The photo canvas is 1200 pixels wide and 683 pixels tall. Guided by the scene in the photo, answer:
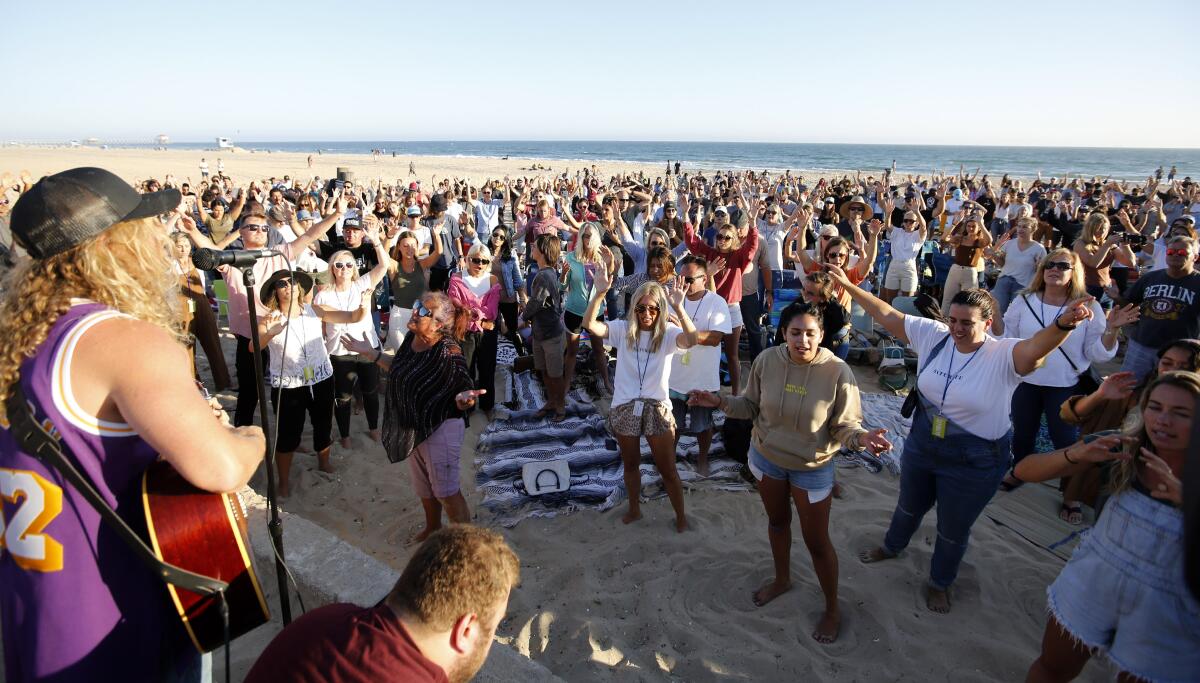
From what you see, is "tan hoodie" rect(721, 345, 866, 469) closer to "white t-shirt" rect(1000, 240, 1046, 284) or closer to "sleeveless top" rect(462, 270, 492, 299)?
"sleeveless top" rect(462, 270, 492, 299)

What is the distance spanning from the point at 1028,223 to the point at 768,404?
5.44 m

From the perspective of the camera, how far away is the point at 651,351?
430cm

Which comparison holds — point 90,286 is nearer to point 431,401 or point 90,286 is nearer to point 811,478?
point 431,401

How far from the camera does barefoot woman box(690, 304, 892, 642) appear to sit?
3.34 meters

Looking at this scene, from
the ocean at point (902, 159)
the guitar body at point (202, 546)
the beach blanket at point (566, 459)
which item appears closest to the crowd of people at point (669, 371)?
the guitar body at point (202, 546)

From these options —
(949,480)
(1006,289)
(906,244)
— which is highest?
(906,244)

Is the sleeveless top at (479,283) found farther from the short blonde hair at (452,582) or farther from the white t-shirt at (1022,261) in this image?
the white t-shirt at (1022,261)

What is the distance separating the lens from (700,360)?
5.07 metres

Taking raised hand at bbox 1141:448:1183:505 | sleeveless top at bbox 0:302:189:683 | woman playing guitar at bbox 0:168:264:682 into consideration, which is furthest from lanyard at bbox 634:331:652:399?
sleeveless top at bbox 0:302:189:683

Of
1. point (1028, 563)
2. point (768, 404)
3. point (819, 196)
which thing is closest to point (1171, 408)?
point (768, 404)

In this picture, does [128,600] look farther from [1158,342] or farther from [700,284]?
[1158,342]

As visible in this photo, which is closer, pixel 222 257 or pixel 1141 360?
pixel 222 257

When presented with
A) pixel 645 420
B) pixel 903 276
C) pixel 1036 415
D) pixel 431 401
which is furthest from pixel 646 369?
pixel 903 276

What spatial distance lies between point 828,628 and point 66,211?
3.79 m
